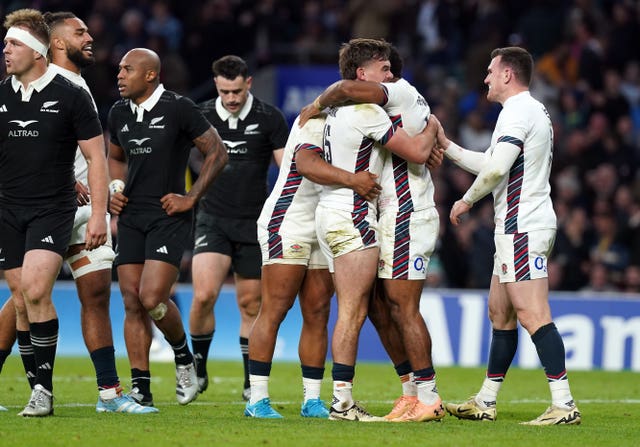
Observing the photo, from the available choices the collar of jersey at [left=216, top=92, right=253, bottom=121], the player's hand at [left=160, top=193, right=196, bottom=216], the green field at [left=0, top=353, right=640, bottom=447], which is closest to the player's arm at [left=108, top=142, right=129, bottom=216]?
the player's hand at [left=160, top=193, right=196, bottom=216]

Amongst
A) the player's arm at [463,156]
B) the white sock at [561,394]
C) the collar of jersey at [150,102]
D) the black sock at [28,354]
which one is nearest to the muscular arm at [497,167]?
the player's arm at [463,156]

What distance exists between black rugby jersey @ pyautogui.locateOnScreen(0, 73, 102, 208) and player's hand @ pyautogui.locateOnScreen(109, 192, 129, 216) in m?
1.20

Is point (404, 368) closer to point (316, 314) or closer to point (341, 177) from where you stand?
point (316, 314)

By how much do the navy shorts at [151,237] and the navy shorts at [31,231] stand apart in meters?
1.12

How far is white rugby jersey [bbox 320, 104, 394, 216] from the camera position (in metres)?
8.98

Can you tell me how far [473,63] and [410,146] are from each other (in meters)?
13.3

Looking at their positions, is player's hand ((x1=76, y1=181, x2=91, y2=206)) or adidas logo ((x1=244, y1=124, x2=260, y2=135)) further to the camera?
adidas logo ((x1=244, y1=124, x2=260, y2=135))

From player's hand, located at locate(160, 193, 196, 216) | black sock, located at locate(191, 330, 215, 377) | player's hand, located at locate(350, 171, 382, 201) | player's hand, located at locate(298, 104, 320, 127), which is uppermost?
player's hand, located at locate(298, 104, 320, 127)

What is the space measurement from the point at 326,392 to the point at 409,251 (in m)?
3.22

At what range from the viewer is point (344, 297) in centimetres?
898

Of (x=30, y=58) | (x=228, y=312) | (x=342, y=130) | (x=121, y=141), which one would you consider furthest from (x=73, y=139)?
(x=228, y=312)

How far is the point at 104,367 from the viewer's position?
31.3 feet

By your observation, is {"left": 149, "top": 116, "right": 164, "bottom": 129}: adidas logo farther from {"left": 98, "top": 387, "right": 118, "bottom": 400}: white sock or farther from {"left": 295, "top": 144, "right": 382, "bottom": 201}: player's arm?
{"left": 98, "top": 387, "right": 118, "bottom": 400}: white sock

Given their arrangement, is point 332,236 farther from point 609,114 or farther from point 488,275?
point 609,114
